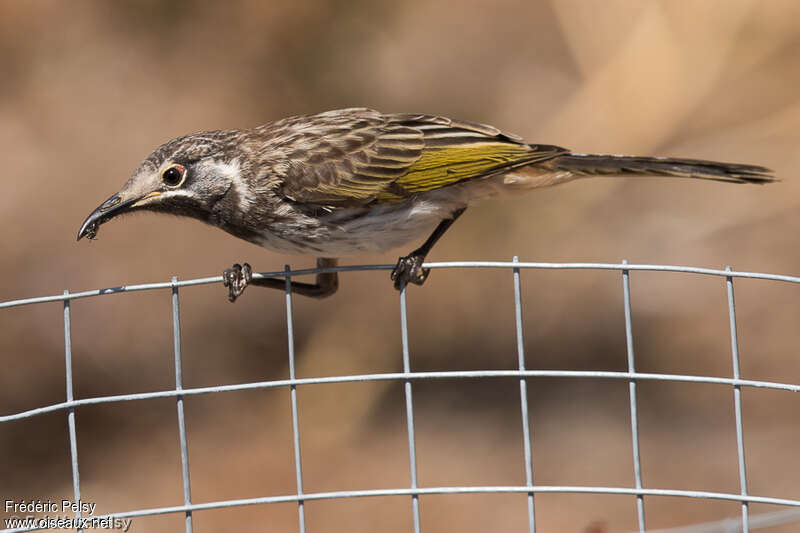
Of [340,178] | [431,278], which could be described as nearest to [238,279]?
[340,178]

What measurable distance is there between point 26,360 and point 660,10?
4855mm

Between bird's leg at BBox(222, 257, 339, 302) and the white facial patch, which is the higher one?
the white facial patch

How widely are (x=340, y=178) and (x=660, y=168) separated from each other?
1.28m

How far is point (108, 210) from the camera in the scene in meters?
4.29

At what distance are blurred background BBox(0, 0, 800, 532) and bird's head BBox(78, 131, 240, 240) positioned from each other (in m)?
2.62

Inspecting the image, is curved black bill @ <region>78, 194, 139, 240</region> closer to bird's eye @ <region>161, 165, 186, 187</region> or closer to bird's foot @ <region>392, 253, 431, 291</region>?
bird's eye @ <region>161, 165, 186, 187</region>

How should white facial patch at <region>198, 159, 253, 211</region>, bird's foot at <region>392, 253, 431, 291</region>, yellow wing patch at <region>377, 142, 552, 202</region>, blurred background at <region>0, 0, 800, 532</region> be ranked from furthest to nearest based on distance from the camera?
blurred background at <region>0, 0, 800, 532</region> < yellow wing patch at <region>377, 142, 552, 202</region> < white facial patch at <region>198, 159, 253, 211</region> < bird's foot at <region>392, 253, 431, 291</region>

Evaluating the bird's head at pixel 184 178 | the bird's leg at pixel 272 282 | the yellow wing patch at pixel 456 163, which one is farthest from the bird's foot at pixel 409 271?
the bird's head at pixel 184 178

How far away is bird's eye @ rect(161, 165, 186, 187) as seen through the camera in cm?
450

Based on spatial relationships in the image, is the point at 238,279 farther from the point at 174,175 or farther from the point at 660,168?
the point at 660,168

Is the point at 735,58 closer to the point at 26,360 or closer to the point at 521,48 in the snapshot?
the point at 521,48

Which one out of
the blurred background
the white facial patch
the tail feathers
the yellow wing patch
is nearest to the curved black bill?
the white facial patch

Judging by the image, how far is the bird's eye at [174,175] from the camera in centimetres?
450

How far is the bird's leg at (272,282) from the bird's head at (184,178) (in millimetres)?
423
